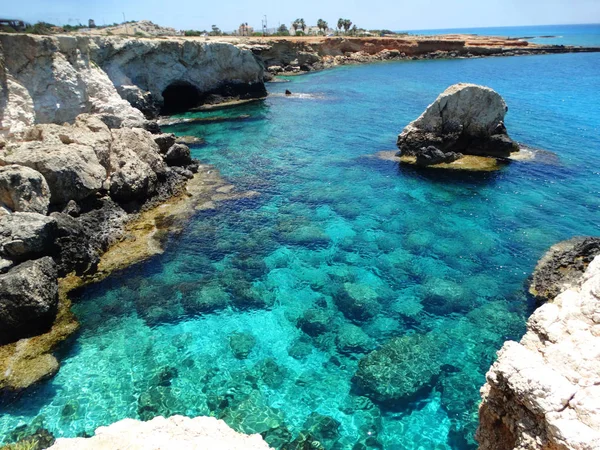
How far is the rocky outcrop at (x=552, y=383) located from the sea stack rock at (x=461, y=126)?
24.5 metres

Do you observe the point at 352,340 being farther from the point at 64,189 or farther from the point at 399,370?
the point at 64,189

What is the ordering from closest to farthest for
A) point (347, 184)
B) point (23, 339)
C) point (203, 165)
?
point (23, 339), point (347, 184), point (203, 165)

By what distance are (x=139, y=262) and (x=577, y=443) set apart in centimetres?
1778

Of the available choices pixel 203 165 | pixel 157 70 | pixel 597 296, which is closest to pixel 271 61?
pixel 157 70

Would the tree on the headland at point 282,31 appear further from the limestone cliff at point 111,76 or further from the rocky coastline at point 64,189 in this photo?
the rocky coastline at point 64,189

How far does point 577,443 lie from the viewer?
6125mm

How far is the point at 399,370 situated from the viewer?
13.7 meters

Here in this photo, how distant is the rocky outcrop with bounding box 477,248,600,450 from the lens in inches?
252

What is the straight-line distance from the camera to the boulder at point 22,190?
61.7 feet

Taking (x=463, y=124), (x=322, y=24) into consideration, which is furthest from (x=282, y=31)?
(x=463, y=124)

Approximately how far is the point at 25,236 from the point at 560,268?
2236cm

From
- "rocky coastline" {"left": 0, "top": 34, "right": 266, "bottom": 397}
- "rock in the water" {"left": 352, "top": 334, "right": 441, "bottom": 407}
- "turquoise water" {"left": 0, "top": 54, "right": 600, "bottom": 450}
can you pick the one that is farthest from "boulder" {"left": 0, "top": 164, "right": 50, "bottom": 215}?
Answer: "rock in the water" {"left": 352, "top": 334, "right": 441, "bottom": 407}

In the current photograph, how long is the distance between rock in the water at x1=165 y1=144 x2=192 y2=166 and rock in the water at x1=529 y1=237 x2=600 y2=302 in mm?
22794

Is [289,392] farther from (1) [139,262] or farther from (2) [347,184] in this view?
(2) [347,184]
